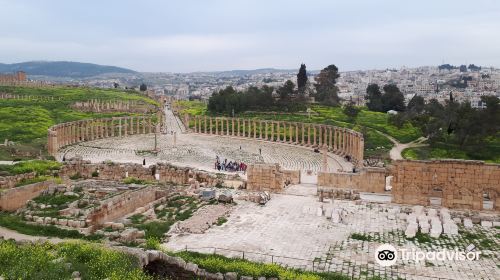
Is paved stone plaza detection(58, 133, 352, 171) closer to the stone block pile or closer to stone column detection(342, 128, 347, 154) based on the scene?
stone column detection(342, 128, 347, 154)

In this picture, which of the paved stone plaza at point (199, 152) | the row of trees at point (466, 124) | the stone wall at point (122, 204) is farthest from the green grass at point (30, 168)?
the row of trees at point (466, 124)

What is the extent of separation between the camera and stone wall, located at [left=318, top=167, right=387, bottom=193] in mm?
35781

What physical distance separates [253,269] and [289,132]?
6013cm

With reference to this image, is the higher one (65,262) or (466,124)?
(466,124)

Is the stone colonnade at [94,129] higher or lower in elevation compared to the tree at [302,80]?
lower

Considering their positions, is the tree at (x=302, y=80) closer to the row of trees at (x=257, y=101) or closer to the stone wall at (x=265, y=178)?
the row of trees at (x=257, y=101)

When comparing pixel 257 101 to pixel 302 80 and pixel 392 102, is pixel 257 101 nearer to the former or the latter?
pixel 302 80

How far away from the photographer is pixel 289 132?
77.4 m

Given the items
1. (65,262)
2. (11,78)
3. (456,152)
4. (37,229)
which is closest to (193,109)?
(456,152)

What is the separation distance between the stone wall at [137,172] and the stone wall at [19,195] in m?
7.68

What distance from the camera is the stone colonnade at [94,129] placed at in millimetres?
65525

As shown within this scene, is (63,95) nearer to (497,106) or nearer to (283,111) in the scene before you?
(283,111)

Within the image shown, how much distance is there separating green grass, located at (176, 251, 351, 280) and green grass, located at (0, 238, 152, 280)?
2.52m

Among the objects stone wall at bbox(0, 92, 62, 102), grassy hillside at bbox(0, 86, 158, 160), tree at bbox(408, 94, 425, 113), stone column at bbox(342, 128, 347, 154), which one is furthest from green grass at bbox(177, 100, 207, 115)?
tree at bbox(408, 94, 425, 113)
